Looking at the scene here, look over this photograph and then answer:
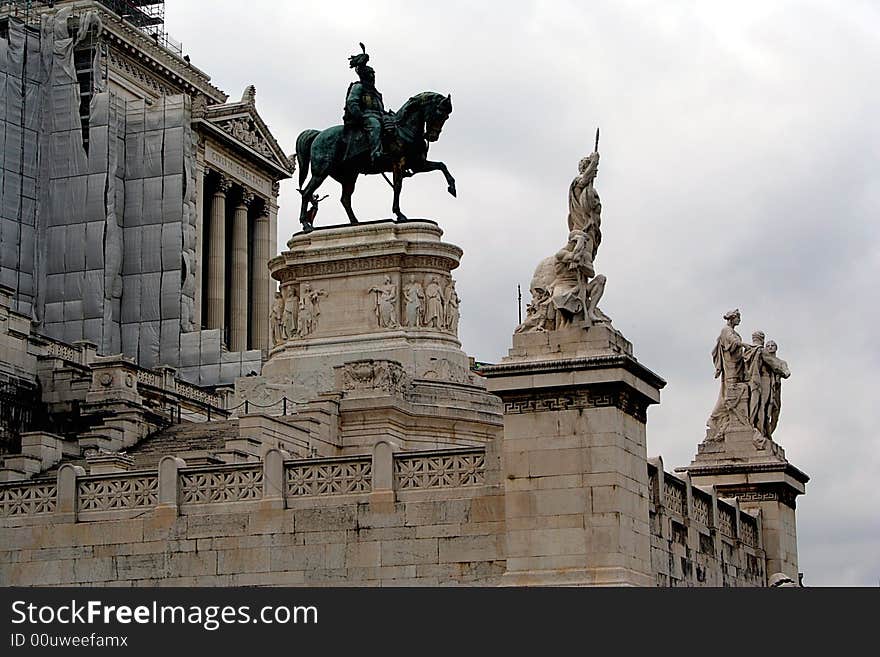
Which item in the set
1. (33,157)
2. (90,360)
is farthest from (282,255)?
(33,157)

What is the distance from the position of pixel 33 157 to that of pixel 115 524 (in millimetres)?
52260

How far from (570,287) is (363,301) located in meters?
21.5

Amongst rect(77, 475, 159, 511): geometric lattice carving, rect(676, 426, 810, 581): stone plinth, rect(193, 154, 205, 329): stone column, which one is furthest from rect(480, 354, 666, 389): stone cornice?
rect(193, 154, 205, 329): stone column

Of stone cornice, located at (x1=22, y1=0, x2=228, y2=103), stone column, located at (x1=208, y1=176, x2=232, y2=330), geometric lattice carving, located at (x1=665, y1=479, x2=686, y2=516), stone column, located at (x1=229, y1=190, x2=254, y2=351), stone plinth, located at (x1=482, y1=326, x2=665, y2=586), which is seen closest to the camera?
stone plinth, located at (x1=482, y1=326, x2=665, y2=586)

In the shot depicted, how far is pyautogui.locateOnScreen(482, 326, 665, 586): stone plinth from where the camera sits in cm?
2991

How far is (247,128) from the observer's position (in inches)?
3976

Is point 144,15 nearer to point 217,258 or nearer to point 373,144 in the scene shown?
point 217,258

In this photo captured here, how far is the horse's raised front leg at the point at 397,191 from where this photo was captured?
53.5 meters

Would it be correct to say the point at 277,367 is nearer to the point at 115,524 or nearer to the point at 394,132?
the point at 394,132

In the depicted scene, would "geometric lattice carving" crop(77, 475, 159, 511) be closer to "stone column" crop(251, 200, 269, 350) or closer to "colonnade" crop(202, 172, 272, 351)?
"colonnade" crop(202, 172, 272, 351)

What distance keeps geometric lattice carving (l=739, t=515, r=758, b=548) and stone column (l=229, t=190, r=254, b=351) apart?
58.6 metres

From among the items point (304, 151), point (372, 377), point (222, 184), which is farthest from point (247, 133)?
point (372, 377)

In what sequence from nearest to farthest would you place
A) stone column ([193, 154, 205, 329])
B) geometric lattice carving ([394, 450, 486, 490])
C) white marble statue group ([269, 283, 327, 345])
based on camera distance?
1. geometric lattice carving ([394, 450, 486, 490])
2. white marble statue group ([269, 283, 327, 345])
3. stone column ([193, 154, 205, 329])

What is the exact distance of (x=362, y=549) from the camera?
31734 mm
